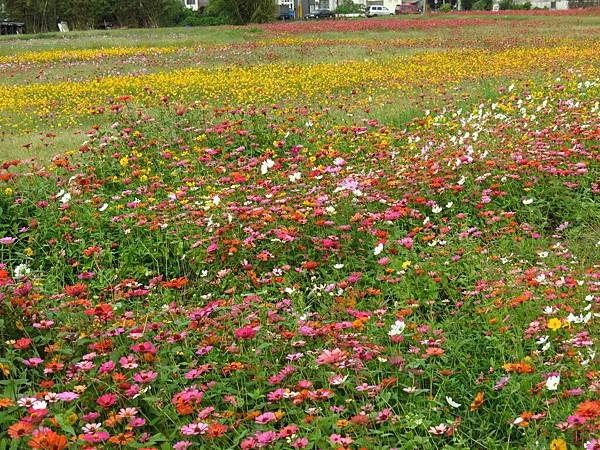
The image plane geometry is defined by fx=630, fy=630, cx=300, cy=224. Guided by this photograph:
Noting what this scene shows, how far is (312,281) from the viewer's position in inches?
164

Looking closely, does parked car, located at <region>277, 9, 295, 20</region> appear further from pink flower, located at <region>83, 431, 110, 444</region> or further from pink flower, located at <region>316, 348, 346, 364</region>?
pink flower, located at <region>83, 431, 110, 444</region>

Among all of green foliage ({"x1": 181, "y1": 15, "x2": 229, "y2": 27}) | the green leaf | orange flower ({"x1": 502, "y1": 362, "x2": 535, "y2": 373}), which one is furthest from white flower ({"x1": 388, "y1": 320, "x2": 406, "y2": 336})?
green foliage ({"x1": 181, "y1": 15, "x2": 229, "y2": 27})

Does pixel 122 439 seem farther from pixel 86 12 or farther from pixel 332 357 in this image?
pixel 86 12

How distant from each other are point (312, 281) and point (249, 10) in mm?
43279

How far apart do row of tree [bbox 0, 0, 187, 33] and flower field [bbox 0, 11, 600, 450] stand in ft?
154

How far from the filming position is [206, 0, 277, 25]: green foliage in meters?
43.7

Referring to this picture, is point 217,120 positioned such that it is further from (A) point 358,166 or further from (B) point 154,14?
(B) point 154,14

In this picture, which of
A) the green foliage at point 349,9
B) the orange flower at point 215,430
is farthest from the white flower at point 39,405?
the green foliage at point 349,9

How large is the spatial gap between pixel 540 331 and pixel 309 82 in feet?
32.3

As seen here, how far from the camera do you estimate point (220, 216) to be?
4750 millimetres

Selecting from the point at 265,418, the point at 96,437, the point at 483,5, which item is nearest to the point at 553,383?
the point at 265,418

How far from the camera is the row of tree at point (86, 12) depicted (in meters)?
50.4

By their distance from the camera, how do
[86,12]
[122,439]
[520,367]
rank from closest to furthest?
1. [122,439]
2. [520,367]
3. [86,12]

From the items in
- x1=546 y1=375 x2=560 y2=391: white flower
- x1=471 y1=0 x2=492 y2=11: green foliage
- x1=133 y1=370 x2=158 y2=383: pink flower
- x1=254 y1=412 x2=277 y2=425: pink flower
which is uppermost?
x1=471 y1=0 x2=492 y2=11: green foliage
